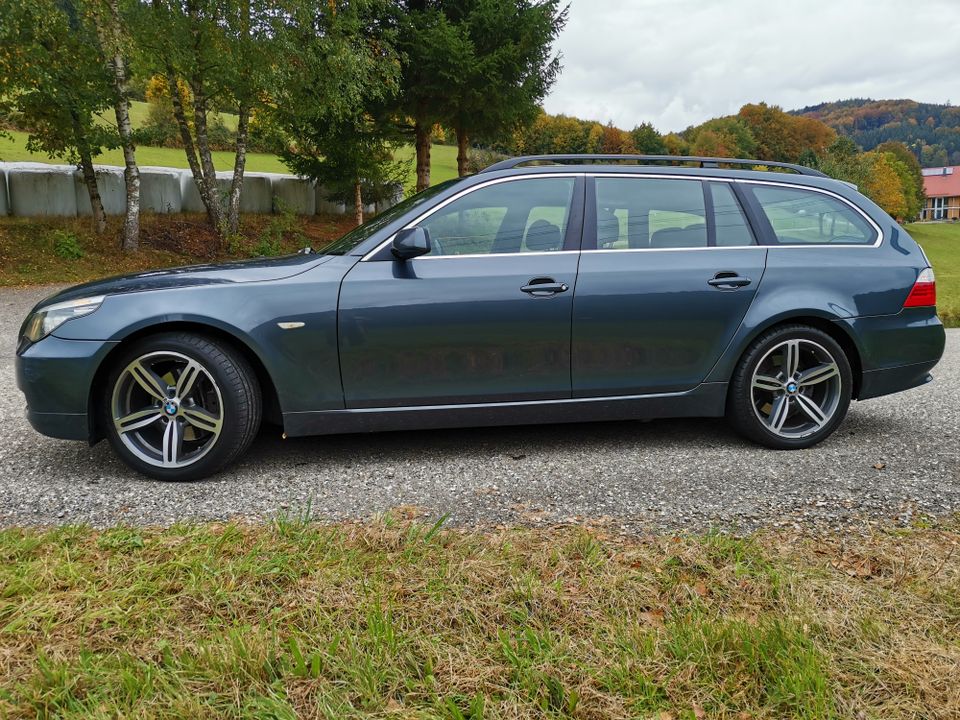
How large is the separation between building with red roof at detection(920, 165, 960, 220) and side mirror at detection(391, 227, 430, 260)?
173265mm

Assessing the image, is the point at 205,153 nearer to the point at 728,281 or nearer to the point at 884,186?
the point at 728,281

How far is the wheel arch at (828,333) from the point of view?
13.5ft

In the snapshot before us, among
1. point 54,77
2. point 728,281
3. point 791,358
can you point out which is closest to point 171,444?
point 728,281

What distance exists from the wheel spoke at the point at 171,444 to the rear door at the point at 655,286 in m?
2.12

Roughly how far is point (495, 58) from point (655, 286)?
15.1 metres

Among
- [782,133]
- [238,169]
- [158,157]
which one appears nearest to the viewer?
[238,169]

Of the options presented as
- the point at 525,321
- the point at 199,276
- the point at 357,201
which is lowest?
the point at 525,321

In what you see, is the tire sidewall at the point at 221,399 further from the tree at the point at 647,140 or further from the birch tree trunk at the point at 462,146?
the tree at the point at 647,140

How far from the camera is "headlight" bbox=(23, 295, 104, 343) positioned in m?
3.62

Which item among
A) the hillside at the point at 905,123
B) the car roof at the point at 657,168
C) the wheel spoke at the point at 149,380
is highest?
the hillside at the point at 905,123

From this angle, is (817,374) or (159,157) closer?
(817,374)

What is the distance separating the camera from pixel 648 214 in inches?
164

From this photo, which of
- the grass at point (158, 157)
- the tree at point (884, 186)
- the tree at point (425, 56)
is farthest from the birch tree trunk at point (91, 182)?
the tree at point (884, 186)

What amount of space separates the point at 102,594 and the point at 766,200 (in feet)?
13.1
